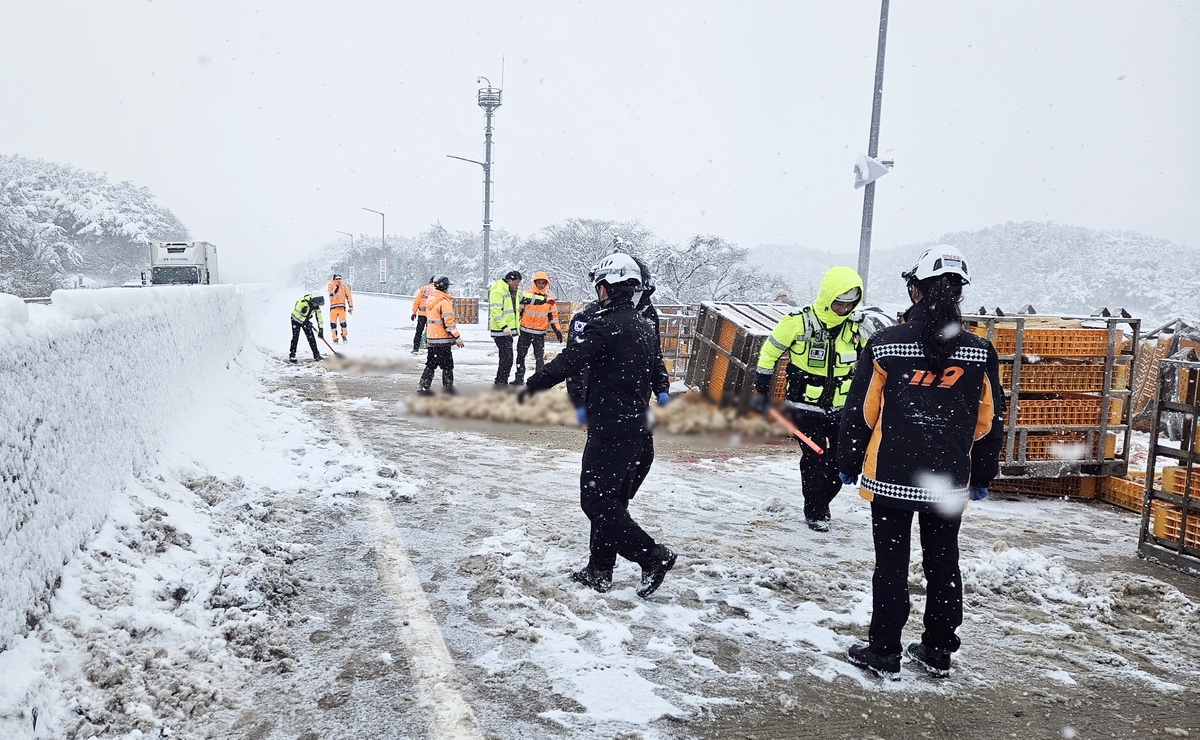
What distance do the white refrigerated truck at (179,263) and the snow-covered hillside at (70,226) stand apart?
54.6 feet

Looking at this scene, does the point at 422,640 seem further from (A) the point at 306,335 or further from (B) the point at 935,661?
(A) the point at 306,335

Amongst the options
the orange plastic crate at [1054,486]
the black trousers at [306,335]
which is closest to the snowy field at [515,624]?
the orange plastic crate at [1054,486]

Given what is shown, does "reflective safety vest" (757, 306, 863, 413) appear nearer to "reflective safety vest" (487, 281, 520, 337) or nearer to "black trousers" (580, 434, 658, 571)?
"black trousers" (580, 434, 658, 571)

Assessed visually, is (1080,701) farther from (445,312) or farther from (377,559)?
(445,312)

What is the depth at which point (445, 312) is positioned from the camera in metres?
9.21

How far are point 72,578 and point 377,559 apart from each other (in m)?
1.63

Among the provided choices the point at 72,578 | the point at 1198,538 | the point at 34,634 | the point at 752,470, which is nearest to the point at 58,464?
the point at 72,578

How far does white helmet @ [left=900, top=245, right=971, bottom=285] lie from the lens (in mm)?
3279

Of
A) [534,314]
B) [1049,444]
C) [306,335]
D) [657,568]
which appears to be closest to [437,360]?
[534,314]

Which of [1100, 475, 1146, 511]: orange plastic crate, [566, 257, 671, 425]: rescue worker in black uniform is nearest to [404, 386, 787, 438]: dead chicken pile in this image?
[566, 257, 671, 425]: rescue worker in black uniform

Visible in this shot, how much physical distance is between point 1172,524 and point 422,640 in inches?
202

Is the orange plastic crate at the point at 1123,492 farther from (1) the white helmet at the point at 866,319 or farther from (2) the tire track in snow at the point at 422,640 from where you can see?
(2) the tire track in snow at the point at 422,640

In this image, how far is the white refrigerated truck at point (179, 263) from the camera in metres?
→ 28.5

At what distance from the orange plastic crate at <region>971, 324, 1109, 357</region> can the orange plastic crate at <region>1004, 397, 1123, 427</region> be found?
45 cm
